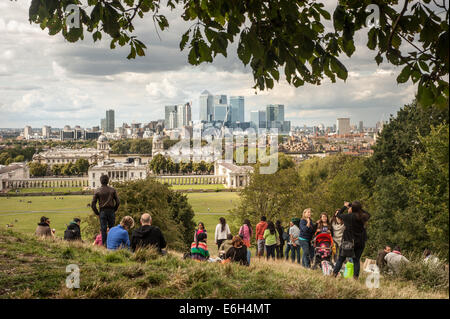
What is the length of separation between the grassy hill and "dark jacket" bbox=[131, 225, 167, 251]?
1.07ft

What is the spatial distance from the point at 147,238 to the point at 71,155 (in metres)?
111

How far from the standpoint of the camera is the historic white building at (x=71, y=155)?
106 meters

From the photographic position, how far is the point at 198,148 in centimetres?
13038

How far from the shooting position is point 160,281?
512 cm

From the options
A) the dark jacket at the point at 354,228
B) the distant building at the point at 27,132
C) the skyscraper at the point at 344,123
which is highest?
the distant building at the point at 27,132

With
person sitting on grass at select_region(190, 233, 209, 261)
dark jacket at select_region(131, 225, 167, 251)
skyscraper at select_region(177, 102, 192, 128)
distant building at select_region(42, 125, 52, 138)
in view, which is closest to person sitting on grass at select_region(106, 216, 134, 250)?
dark jacket at select_region(131, 225, 167, 251)

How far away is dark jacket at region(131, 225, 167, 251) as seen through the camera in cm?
711

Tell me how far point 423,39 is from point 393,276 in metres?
3.40

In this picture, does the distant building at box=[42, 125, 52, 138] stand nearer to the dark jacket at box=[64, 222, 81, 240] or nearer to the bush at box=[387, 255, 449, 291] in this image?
the dark jacket at box=[64, 222, 81, 240]

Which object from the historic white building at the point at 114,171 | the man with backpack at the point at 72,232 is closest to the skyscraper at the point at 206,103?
the historic white building at the point at 114,171

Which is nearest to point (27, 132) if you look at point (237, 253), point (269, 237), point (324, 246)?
point (269, 237)

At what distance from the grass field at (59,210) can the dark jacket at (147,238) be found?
32754mm

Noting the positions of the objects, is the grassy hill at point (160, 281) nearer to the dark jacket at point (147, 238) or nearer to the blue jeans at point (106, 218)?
the dark jacket at point (147, 238)
